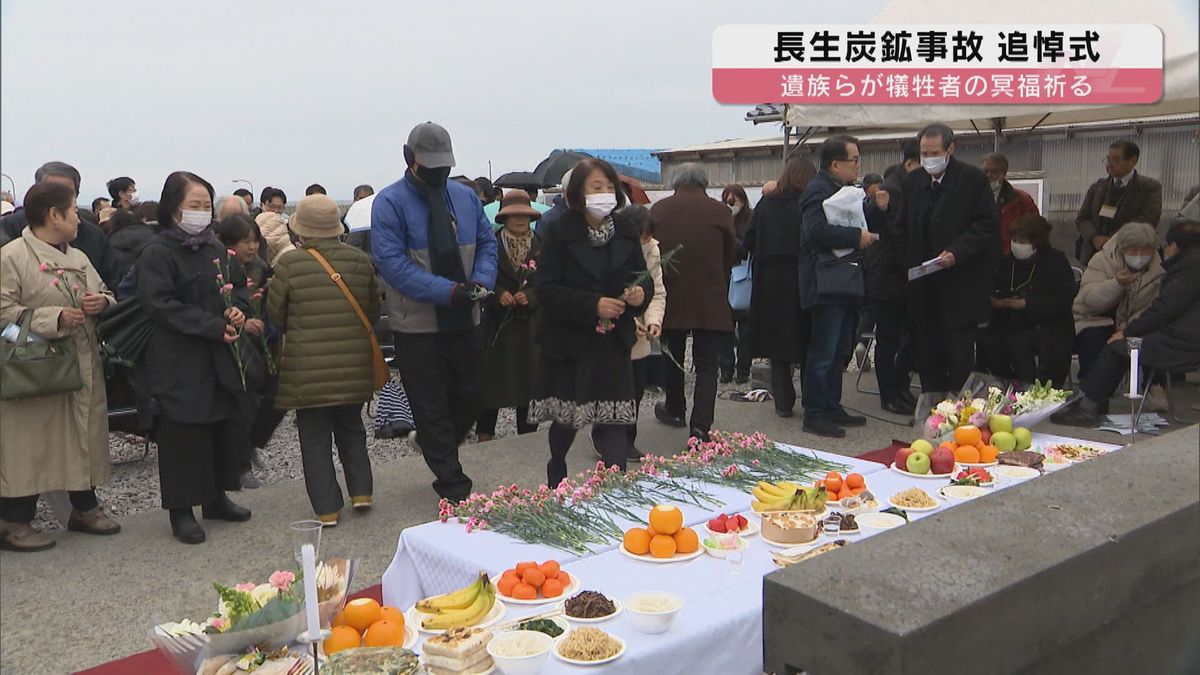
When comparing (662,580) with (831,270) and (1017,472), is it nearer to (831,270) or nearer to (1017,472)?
(1017,472)

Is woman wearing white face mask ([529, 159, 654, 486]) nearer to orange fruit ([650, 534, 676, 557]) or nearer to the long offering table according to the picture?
the long offering table

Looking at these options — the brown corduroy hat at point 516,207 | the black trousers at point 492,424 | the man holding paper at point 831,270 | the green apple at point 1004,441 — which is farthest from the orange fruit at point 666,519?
the black trousers at point 492,424

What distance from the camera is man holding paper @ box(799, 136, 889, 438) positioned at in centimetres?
603

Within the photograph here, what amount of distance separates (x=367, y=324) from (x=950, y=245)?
11.9 ft

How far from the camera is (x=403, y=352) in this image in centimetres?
481

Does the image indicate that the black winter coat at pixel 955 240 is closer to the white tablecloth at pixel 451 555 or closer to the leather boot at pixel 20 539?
the white tablecloth at pixel 451 555

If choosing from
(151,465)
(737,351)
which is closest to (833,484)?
(151,465)

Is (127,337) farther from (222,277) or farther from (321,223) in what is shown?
(321,223)

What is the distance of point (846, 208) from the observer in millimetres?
6039

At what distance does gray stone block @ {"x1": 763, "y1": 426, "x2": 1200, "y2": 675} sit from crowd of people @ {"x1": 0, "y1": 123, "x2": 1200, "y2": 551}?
8.45 ft

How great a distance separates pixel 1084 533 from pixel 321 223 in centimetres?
382

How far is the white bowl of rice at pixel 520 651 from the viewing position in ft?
6.97

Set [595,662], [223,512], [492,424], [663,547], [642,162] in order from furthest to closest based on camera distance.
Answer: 1. [642,162]
2. [492,424]
3. [223,512]
4. [663,547]
5. [595,662]

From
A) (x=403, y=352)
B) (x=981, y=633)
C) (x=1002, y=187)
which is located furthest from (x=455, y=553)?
(x=1002, y=187)
